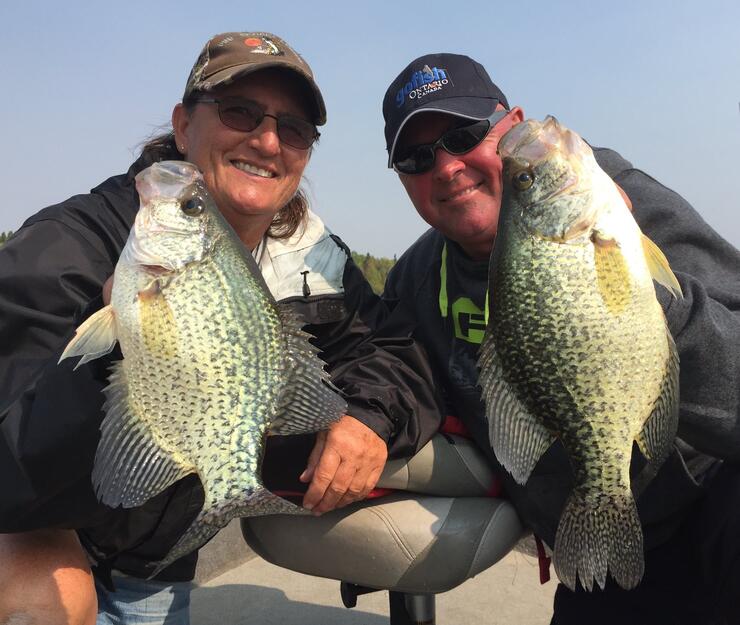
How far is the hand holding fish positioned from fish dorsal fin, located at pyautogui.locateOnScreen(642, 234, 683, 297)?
45.4 inches

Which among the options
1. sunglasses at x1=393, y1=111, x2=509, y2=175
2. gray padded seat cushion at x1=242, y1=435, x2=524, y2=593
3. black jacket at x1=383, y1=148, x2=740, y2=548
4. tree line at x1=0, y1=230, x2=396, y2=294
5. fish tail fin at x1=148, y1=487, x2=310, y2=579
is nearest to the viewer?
fish tail fin at x1=148, y1=487, x2=310, y2=579

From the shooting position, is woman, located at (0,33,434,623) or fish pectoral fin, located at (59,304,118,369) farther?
woman, located at (0,33,434,623)

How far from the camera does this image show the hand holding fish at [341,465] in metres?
2.49

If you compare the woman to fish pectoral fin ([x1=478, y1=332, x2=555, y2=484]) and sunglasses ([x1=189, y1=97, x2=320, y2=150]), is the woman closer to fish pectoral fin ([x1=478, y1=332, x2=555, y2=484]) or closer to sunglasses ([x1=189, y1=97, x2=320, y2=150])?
sunglasses ([x1=189, y1=97, x2=320, y2=150])

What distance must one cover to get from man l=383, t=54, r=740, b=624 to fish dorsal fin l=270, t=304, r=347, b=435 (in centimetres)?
104

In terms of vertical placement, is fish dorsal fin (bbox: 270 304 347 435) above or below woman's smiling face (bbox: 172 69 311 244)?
below

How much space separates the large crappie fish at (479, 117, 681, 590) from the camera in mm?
2197

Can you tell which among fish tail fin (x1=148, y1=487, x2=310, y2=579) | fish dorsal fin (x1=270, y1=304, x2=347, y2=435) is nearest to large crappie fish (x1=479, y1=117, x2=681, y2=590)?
fish dorsal fin (x1=270, y1=304, x2=347, y2=435)

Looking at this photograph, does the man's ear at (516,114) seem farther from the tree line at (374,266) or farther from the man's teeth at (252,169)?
the tree line at (374,266)

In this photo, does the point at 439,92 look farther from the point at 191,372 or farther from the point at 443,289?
the point at 191,372

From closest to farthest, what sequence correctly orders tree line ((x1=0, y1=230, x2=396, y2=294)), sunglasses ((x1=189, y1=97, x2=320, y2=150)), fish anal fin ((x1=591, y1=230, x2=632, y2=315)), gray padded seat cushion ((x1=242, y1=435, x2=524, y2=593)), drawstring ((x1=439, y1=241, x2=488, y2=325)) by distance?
fish anal fin ((x1=591, y1=230, x2=632, y2=315)), gray padded seat cushion ((x1=242, y1=435, x2=524, y2=593)), sunglasses ((x1=189, y1=97, x2=320, y2=150)), drawstring ((x1=439, y1=241, x2=488, y2=325)), tree line ((x1=0, y1=230, x2=396, y2=294))

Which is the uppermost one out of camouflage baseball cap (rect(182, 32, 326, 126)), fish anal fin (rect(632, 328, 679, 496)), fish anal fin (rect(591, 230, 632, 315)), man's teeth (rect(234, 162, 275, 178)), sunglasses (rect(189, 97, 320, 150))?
camouflage baseball cap (rect(182, 32, 326, 126))

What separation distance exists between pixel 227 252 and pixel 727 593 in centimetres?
248

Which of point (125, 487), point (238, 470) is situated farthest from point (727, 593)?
point (125, 487)
